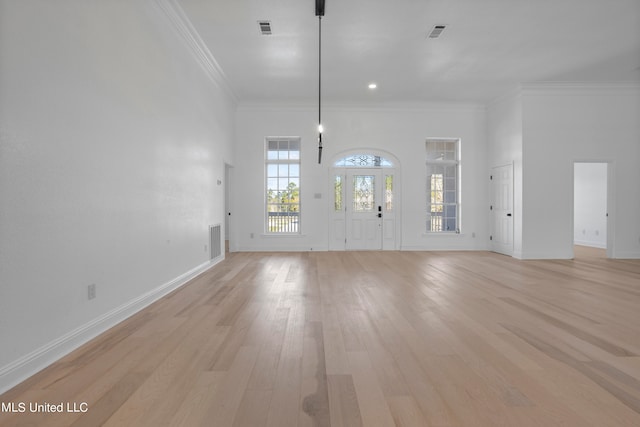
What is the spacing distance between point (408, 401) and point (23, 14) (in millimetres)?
3161

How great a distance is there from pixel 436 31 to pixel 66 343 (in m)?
5.42

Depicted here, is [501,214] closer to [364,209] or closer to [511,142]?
[511,142]

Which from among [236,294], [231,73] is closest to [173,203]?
[236,294]

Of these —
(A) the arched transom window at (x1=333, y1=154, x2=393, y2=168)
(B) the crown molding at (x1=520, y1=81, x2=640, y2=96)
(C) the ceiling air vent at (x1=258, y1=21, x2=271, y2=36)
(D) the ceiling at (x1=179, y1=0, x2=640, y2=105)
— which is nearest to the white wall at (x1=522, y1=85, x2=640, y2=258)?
(B) the crown molding at (x1=520, y1=81, x2=640, y2=96)

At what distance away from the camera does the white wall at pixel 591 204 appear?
8174 mm

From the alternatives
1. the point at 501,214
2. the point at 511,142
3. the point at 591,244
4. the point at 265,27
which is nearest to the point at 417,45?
the point at 265,27

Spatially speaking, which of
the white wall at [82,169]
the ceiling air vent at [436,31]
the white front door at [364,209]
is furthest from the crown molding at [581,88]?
the white wall at [82,169]

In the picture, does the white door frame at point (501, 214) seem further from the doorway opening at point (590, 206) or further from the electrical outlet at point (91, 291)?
the electrical outlet at point (91, 291)

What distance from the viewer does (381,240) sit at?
7910 millimetres

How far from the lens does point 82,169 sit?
246 centimetres

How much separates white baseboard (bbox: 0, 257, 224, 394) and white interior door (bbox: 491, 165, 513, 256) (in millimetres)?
6842

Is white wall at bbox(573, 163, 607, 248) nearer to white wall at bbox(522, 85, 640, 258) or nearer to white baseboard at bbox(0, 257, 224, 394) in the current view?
white wall at bbox(522, 85, 640, 258)

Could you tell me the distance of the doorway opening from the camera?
26.7 ft

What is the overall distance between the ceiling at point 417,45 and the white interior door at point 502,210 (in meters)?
1.82
